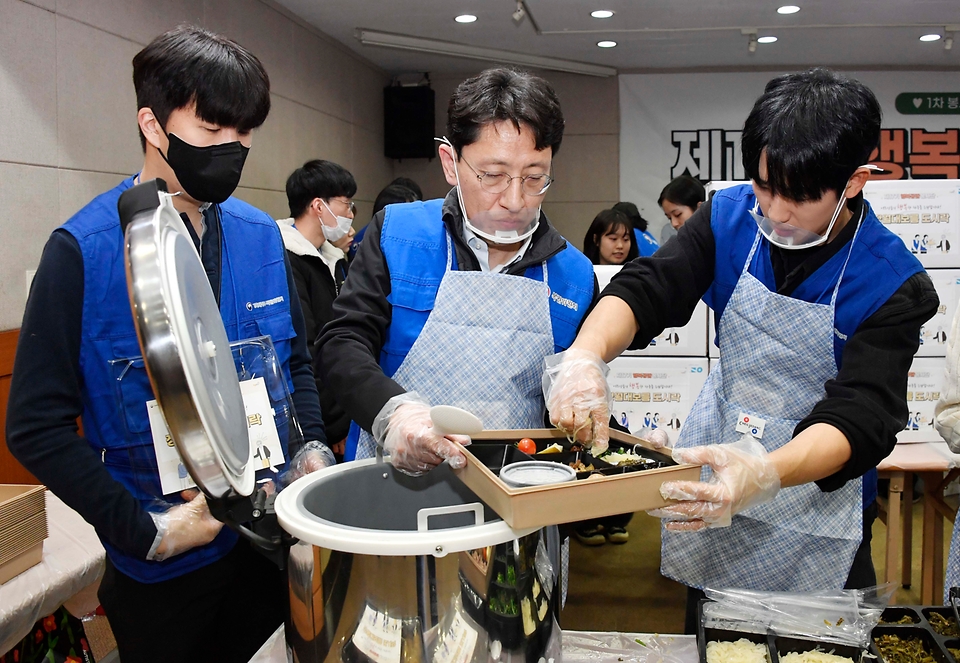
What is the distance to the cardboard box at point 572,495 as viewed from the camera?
843 mm

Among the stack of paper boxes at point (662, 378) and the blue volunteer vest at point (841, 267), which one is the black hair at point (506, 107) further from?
the stack of paper boxes at point (662, 378)

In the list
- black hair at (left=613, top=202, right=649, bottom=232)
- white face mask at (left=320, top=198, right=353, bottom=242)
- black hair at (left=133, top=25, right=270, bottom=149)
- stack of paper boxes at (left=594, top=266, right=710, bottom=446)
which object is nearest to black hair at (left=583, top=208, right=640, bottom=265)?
black hair at (left=613, top=202, right=649, bottom=232)

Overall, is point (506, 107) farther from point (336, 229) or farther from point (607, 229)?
point (607, 229)

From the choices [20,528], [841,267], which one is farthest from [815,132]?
[20,528]

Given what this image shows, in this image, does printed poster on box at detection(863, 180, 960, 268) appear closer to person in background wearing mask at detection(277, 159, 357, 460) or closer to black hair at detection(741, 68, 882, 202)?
black hair at detection(741, 68, 882, 202)

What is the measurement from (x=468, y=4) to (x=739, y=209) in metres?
4.16

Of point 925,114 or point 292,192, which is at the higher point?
point 925,114

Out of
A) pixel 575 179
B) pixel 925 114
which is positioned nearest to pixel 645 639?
pixel 575 179

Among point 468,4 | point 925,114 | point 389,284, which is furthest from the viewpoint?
point 925,114

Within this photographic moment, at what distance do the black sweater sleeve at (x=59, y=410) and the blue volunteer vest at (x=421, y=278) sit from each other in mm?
553

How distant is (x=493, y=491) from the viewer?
90cm

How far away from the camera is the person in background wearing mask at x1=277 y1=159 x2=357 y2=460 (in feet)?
10.2

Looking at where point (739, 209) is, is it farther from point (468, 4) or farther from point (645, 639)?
point (468, 4)

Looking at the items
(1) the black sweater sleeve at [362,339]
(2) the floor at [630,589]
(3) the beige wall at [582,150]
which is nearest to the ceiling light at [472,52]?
(3) the beige wall at [582,150]
